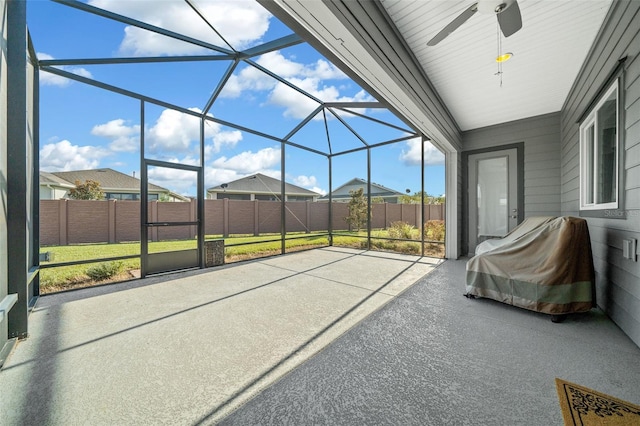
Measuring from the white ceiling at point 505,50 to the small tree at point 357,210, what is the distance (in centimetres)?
417

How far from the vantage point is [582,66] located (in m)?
3.30

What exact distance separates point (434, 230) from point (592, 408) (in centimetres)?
590

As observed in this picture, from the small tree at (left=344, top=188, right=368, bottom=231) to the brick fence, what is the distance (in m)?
0.32

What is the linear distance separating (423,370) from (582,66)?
433 centimetres

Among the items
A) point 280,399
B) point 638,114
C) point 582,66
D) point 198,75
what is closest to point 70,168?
point 198,75

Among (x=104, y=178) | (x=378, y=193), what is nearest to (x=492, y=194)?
(x=378, y=193)

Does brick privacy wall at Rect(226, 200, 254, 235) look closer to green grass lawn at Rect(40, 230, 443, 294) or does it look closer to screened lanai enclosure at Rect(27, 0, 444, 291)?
screened lanai enclosure at Rect(27, 0, 444, 291)

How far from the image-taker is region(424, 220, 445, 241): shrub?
6.77 metres

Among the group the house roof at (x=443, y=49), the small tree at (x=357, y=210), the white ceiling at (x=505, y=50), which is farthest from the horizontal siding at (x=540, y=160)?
the small tree at (x=357, y=210)

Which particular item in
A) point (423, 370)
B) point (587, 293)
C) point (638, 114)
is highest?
point (638, 114)

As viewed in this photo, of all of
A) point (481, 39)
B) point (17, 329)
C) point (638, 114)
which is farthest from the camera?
point (481, 39)

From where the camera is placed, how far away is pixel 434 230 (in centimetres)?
698

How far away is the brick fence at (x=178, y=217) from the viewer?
4.75 meters

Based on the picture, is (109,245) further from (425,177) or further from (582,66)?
(582,66)
